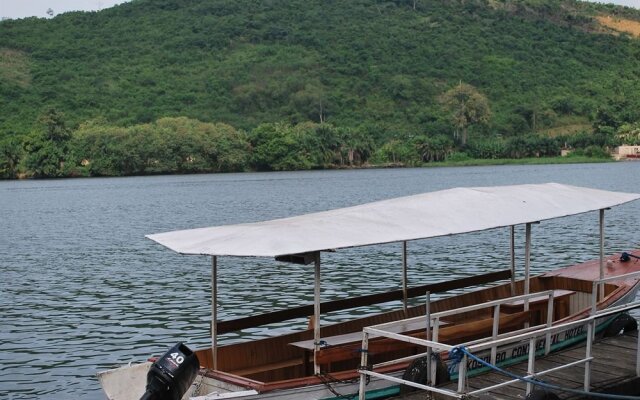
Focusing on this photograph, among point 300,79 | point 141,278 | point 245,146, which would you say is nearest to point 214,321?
point 141,278

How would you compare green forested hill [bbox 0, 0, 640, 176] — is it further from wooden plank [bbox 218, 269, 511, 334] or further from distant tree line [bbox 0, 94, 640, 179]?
wooden plank [bbox 218, 269, 511, 334]

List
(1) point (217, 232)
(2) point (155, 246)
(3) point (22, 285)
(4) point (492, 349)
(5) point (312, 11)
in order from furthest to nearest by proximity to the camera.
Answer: (5) point (312, 11)
(2) point (155, 246)
(3) point (22, 285)
(4) point (492, 349)
(1) point (217, 232)

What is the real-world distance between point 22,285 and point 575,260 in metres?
18.1

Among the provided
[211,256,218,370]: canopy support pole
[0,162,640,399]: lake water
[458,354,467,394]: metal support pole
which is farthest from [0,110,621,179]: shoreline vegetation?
[458,354,467,394]: metal support pole

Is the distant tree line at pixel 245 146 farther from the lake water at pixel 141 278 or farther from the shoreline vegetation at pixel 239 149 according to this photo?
the lake water at pixel 141 278

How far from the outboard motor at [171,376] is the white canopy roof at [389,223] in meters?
1.15

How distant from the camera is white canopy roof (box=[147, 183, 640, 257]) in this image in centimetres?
1040

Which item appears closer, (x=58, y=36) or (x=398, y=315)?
(x=398, y=315)

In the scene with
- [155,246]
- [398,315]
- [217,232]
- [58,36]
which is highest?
[58,36]

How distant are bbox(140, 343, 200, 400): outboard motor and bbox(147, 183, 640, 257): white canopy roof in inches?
45.2

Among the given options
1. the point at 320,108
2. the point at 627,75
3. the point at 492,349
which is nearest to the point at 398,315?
the point at 492,349

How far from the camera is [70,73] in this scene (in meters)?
159

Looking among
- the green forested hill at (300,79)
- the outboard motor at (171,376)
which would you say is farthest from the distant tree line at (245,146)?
the outboard motor at (171,376)

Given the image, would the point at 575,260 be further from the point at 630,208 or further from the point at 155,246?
the point at 630,208
